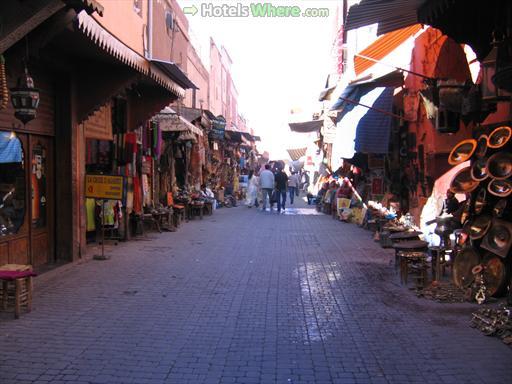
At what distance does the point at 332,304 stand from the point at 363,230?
859 cm

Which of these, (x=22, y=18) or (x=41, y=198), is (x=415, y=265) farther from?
(x=41, y=198)

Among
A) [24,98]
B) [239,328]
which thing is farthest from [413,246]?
[24,98]

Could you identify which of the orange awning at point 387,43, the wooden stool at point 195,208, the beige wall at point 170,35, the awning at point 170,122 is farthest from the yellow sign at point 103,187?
the wooden stool at point 195,208

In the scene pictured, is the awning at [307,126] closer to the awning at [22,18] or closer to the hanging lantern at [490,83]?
the hanging lantern at [490,83]

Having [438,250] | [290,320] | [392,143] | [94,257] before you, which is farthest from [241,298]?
[392,143]

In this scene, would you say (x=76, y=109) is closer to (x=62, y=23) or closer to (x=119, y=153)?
(x=119, y=153)

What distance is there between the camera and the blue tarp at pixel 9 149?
736cm

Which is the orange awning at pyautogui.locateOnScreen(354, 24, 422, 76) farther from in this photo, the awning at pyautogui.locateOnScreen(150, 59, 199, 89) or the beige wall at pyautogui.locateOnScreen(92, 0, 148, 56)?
the beige wall at pyautogui.locateOnScreen(92, 0, 148, 56)

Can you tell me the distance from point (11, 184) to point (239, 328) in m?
4.40

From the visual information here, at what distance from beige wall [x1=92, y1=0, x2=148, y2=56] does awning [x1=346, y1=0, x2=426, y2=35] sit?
5.17 m

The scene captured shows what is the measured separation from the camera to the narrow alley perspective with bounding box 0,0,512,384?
4969 mm

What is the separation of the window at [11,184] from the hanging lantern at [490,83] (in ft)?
21.2

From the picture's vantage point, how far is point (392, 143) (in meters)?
13.8

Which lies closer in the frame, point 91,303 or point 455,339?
point 455,339
